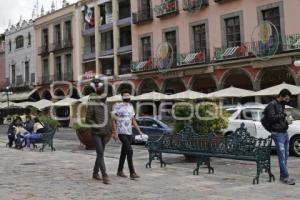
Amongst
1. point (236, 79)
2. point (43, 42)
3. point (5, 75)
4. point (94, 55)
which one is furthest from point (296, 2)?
point (5, 75)

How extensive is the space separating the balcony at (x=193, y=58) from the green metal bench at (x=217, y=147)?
19398 mm

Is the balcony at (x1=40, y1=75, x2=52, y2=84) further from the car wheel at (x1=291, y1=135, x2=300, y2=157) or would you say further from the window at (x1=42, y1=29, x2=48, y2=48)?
the car wheel at (x1=291, y1=135, x2=300, y2=157)

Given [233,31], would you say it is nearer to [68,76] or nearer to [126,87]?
[126,87]

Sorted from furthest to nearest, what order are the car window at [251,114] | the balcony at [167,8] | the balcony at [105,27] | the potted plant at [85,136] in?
the balcony at [105,27] → the balcony at [167,8] → the potted plant at [85,136] → the car window at [251,114]

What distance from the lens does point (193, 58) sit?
31547 mm

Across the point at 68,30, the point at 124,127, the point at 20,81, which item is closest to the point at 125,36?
the point at 68,30

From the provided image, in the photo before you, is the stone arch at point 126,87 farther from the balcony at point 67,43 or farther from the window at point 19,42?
the window at point 19,42

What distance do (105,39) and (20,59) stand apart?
15.2 metres

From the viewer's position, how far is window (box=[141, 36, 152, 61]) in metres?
36.2

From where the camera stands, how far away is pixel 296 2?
25.9 meters

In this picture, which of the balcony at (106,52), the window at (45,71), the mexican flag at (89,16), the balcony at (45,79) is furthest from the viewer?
the window at (45,71)

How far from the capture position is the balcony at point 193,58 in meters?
31.0

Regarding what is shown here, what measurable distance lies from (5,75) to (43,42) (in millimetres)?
10774

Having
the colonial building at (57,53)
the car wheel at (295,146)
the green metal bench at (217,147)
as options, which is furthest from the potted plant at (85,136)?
the colonial building at (57,53)
